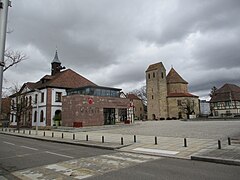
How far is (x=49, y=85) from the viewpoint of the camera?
44.4 meters

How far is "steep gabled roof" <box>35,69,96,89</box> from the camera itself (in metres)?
46.4

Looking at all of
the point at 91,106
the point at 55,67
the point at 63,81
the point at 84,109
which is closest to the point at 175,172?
the point at 84,109

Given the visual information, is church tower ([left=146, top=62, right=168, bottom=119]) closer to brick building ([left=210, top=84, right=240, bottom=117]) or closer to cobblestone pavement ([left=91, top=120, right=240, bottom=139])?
brick building ([left=210, top=84, right=240, bottom=117])

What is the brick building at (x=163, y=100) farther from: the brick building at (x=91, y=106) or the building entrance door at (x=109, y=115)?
the building entrance door at (x=109, y=115)

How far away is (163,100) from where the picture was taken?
255ft

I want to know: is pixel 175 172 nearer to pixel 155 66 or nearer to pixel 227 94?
pixel 155 66

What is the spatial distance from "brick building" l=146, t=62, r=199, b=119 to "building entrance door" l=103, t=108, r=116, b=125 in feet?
123

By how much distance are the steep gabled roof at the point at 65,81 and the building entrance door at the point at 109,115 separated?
38.6 ft

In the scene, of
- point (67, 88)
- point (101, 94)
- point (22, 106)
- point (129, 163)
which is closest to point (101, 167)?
point (129, 163)

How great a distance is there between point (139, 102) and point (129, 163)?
88712 millimetres

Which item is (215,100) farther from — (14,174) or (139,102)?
(14,174)

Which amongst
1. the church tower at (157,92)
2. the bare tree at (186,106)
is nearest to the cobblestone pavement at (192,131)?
the bare tree at (186,106)

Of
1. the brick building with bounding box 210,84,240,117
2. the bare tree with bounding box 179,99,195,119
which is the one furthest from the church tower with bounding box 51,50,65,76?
the brick building with bounding box 210,84,240,117

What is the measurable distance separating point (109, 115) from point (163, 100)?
41.1 metres
